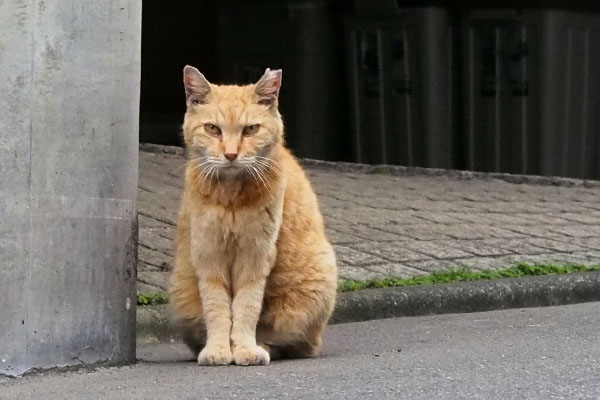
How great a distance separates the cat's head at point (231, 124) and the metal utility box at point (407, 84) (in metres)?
8.68

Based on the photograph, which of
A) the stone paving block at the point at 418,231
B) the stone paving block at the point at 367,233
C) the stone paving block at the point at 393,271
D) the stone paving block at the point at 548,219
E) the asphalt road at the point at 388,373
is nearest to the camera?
the asphalt road at the point at 388,373

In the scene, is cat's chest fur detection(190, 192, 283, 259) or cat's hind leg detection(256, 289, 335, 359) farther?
cat's hind leg detection(256, 289, 335, 359)

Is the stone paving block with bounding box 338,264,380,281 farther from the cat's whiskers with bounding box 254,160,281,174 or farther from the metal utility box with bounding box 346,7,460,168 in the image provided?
the metal utility box with bounding box 346,7,460,168

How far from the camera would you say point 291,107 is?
14.0 metres

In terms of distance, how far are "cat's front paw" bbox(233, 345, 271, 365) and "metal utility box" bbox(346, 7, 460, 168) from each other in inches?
349

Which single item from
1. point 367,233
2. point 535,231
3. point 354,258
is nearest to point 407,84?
point 535,231

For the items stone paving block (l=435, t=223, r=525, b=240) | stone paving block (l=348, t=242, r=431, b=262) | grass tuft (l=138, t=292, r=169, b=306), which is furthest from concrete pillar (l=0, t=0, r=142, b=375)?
stone paving block (l=435, t=223, r=525, b=240)

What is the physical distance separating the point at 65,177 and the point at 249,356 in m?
1.05

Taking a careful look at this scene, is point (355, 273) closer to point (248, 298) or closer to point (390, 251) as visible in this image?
point (390, 251)

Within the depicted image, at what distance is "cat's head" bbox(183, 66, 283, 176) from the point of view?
187 inches

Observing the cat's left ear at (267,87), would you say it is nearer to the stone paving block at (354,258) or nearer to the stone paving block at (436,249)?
the stone paving block at (354,258)

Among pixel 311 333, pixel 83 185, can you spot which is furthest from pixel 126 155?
pixel 311 333

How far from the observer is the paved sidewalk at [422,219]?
7.36m

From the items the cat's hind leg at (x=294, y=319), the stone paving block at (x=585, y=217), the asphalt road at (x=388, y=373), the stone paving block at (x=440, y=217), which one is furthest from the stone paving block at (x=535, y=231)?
the cat's hind leg at (x=294, y=319)
